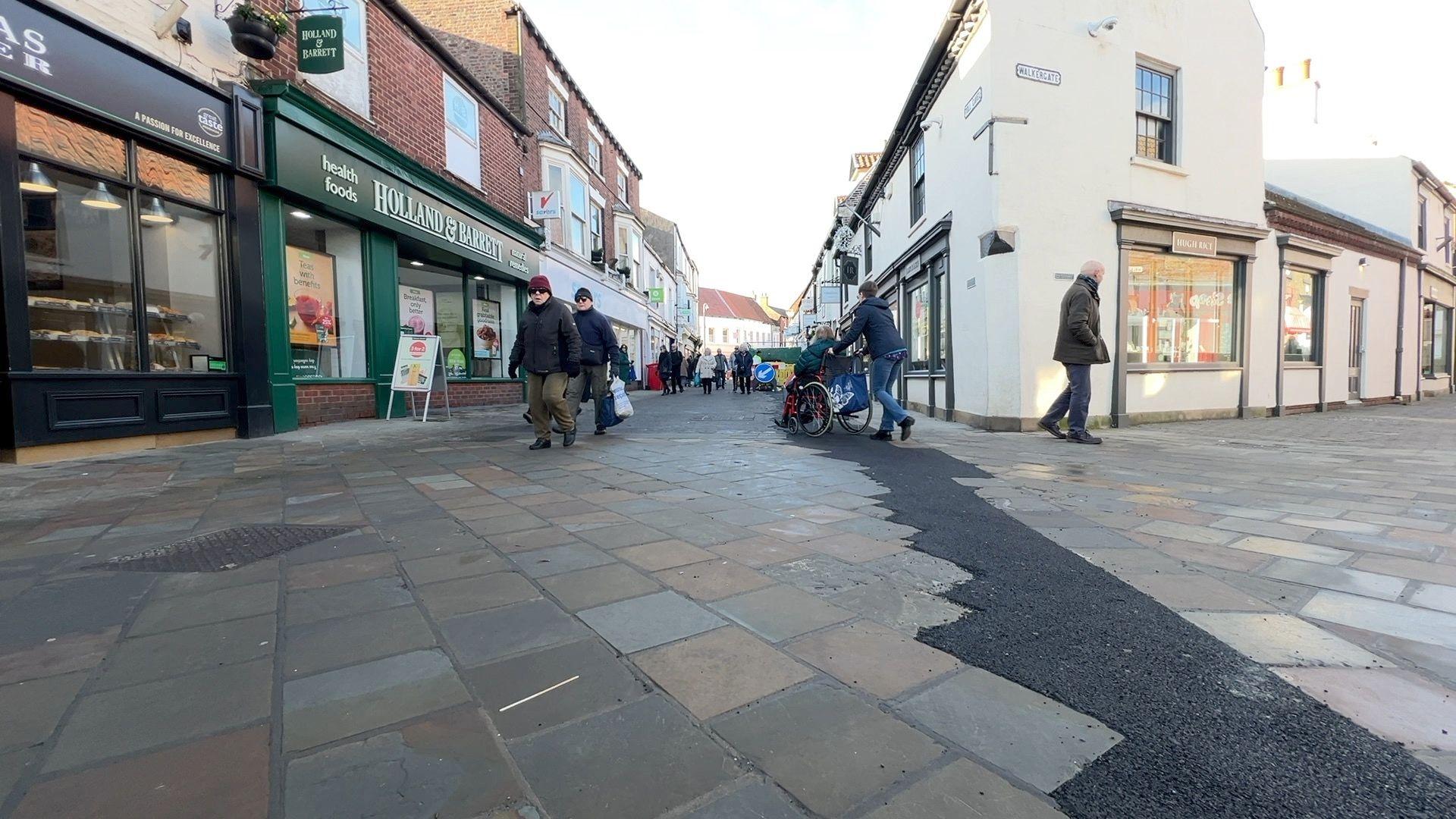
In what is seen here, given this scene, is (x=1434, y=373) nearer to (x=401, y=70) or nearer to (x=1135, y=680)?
(x=1135, y=680)

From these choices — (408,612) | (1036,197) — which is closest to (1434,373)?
(1036,197)

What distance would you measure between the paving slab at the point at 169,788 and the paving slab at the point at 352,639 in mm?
398

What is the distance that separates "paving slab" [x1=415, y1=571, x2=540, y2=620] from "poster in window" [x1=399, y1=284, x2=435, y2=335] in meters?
9.56

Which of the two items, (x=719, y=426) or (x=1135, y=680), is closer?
(x=1135, y=680)

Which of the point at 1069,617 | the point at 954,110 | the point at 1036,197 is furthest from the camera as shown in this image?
the point at 954,110

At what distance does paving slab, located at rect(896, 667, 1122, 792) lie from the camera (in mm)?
1430

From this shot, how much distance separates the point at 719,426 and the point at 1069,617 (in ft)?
24.9

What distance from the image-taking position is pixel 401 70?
35.4 feet

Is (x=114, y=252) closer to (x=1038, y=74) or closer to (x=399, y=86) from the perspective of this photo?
(x=399, y=86)

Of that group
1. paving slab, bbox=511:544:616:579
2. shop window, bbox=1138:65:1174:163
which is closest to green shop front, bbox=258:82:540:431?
paving slab, bbox=511:544:616:579

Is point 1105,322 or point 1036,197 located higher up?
point 1036,197

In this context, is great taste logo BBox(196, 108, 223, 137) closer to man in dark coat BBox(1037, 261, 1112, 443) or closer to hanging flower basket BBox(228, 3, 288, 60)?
hanging flower basket BBox(228, 3, 288, 60)

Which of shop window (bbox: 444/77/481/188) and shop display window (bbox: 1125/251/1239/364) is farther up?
shop window (bbox: 444/77/481/188)

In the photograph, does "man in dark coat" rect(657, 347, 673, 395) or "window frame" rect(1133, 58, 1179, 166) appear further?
"man in dark coat" rect(657, 347, 673, 395)
